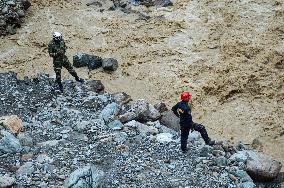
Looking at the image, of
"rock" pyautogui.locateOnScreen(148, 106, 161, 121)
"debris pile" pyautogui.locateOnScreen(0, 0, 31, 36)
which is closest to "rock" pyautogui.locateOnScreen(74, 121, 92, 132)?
"rock" pyautogui.locateOnScreen(148, 106, 161, 121)

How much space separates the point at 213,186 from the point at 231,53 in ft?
18.3

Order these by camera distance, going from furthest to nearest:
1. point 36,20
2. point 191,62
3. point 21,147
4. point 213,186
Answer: point 36,20
point 191,62
point 21,147
point 213,186

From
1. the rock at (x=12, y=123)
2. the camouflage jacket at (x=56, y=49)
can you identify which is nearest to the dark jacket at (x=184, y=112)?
the rock at (x=12, y=123)

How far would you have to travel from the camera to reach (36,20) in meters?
13.8

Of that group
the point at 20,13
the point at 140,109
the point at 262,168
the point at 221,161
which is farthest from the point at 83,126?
the point at 20,13

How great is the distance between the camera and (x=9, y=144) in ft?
24.5

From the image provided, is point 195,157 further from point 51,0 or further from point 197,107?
point 51,0

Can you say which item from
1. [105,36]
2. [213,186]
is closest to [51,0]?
[105,36]

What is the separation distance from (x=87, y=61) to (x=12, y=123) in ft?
12.4

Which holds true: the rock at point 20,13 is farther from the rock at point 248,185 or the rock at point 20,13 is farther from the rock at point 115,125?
the rock at point 248,185

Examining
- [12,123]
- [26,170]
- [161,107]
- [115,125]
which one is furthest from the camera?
[161,107]

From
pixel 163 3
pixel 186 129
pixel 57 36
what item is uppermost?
pixel 57 36

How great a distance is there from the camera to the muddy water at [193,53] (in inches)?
395

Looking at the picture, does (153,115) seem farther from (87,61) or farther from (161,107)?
(87,61)
